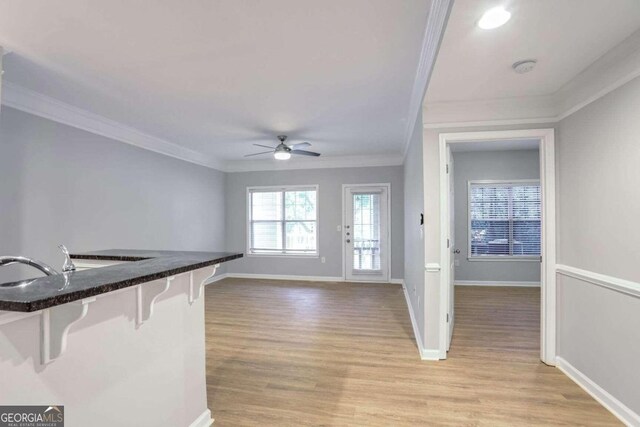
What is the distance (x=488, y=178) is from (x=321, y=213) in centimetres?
321

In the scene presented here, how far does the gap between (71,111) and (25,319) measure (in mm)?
3242

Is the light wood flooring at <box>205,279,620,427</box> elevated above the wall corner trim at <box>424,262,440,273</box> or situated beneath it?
situated beneath

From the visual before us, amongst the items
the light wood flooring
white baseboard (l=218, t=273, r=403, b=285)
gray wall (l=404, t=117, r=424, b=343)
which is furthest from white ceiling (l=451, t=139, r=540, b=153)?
white baseboard (l=218, t=273, r=403, b=285)

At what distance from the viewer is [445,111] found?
8.80 ft

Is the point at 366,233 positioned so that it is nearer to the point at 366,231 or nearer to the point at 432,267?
the point at 366,231

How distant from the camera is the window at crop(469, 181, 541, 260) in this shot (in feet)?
17.9

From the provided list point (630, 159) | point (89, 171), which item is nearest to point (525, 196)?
point (630, 159)

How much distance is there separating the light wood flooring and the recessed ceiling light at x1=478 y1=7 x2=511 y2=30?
2.33 meters

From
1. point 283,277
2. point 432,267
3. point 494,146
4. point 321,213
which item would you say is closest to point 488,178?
point 494,146

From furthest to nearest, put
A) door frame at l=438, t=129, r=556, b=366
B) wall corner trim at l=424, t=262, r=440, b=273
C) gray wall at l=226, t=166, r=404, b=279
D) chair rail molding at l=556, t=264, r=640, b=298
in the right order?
gray wall at l=226, t=166, r=404, b=279
wall corner trim at l=424, t=262, r=440, b=273
door frame at l=438, t=129, r=556, b=366
chair rail molding at l=556, t=264, r=640, b=298

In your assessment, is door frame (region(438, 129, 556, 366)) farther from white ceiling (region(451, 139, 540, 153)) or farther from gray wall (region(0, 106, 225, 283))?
gray wall (region(0, 106, 225, 283))

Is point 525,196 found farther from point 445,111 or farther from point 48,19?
point 48,19

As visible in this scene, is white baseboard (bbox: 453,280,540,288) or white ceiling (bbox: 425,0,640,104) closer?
white ceiling (bbox: 425,0,640,104)

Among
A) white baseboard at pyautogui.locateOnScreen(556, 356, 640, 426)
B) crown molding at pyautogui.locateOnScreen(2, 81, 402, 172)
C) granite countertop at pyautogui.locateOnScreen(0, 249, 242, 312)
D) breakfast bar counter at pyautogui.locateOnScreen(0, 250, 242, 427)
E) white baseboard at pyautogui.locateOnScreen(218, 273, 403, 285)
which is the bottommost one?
white baseboard at pyautogui.locateOnScreen(218, 273, 403, 285)
